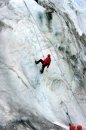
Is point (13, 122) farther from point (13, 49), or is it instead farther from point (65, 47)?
point (65, 47)

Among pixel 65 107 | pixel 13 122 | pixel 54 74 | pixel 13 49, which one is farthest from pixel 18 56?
pixel 13 122

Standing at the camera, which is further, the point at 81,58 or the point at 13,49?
the point at 81,58

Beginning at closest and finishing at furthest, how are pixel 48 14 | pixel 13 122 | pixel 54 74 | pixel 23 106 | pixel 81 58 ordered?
pixel 13 122 → pixel 23 106 → pixel 54 74 → pixel 48 14 → pixel 81 58

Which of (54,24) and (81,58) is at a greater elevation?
(54,24)

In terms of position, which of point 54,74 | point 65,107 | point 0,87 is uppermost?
point 0,87

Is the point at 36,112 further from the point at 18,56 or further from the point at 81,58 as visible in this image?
the point at 81,58

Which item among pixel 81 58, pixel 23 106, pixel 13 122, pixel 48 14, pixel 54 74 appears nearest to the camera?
pixel 13 122

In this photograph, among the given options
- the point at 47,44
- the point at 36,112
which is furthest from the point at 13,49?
the point at 36,112
